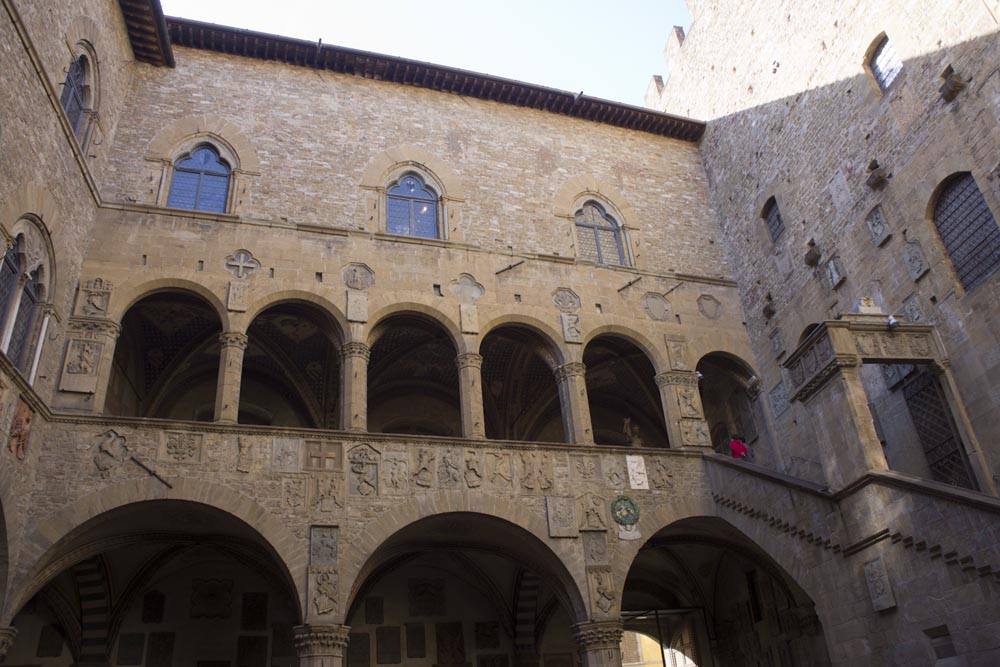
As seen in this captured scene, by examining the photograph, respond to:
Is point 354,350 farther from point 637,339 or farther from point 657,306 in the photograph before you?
point 657,306

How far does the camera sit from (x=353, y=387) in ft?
38.2

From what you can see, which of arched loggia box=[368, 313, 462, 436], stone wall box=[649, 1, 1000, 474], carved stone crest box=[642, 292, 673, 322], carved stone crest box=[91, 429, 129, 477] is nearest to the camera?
carved stone crest box=[91, 429, 129, 477]

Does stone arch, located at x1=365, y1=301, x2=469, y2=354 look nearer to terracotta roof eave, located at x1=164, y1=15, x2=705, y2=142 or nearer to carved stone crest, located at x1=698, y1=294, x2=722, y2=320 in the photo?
carved stone crest, located at x1=698, y1=294, x2=722, y2=320

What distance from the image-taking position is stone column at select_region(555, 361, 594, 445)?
40.5ft

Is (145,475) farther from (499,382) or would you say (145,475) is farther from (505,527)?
(499,382)

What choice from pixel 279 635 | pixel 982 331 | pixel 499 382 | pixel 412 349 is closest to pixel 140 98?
pixel 412 349

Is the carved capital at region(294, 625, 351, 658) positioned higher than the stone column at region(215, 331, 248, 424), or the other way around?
the stone column at region(215, 331, 248, 424)

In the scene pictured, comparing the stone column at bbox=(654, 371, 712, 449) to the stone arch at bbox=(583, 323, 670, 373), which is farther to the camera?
the stone arch at bbox=(583, 323, 670, 373)

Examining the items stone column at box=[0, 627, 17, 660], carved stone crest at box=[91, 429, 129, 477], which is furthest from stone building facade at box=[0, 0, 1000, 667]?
stone column at box=[0, 627, 17, 660]

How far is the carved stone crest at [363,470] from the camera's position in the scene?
10.7 metres

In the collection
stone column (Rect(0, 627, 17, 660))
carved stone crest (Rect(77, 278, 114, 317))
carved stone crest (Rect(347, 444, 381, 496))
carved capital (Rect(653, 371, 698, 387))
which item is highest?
carved stone crest (Rect(77, 278, 114, 317))

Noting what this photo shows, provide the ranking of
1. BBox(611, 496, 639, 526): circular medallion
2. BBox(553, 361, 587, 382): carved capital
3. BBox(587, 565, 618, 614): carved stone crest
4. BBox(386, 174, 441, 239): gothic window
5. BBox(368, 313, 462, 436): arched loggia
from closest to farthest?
BBox(587, 565, 618, 614): carved stone crest → BBox(611, 496, 639, 526): circular medallion → BBox(553, 361, 587, 382): carved capital → BBox(386, 174, 441, 239): gothic window → BBox(368, 313, 462, 436): arched loggia

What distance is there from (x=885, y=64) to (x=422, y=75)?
805cm

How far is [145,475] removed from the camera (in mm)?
9961
